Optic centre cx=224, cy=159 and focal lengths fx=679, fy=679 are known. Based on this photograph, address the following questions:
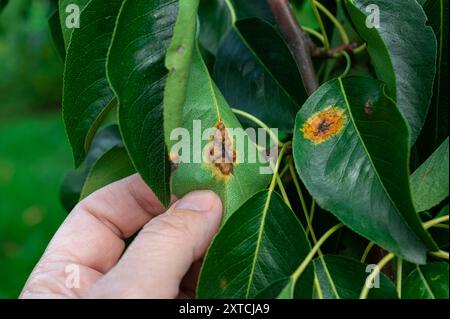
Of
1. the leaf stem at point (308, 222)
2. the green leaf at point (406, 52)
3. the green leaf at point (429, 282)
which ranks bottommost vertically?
the green leaf at point (429, 282)

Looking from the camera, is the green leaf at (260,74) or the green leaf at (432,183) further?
the green leaf at (260,74)

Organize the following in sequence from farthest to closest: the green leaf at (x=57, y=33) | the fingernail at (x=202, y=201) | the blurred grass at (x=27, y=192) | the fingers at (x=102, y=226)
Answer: the blurred grass at (x=27, y=192), the green leaf at (x=57, y=33), the fingers at (x=102, y=226), the fingernail at (x=202, y=201)

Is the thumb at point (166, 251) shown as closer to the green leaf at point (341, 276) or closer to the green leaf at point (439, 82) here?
the green leaf at point (341, 276)

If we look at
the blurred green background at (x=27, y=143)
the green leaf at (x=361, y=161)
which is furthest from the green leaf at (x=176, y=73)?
the blurred green background at (x=27, y=143)

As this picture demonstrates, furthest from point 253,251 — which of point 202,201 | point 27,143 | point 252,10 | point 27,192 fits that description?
point 27,143

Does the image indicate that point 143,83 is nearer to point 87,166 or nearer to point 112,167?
point 112,167

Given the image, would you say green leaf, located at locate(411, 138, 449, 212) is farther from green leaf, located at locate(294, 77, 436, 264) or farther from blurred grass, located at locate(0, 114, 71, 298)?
blurred grass, located at locate(0, 114, 71, 298)
